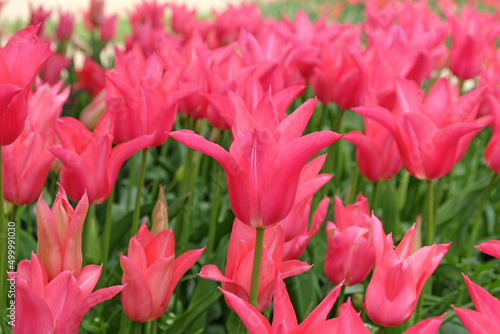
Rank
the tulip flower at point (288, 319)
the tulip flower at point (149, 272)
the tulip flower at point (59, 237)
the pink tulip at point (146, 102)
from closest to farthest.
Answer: the tulip flower at point (288, 319)
the tulip flower at point (59, 237)
the tulip flower at point (149, 272)
the pink tulip at point (146, 102)

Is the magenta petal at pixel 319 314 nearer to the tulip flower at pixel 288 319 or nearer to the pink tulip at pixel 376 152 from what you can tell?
the tulip flower at pixel 288 319

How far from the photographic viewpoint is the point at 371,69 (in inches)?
61.1

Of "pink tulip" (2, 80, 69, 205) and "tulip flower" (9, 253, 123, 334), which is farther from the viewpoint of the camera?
"pink tulip" (2, 80, 69, 205)

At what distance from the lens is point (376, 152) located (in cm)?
129

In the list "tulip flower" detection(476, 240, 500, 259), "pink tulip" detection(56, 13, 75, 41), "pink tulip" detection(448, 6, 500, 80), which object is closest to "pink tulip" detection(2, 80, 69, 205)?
"tulip flower" detection(476, 240, 500, 259)

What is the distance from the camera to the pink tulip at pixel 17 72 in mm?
917

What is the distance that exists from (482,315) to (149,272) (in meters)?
0.45

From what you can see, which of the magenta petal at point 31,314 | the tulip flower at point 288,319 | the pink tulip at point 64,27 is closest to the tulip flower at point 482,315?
the tulip flower at point 288,319

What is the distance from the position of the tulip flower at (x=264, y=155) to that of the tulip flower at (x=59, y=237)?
0.17 metres

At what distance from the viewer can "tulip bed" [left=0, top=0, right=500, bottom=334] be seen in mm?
796

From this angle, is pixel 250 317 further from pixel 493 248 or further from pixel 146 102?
pixel 146 102

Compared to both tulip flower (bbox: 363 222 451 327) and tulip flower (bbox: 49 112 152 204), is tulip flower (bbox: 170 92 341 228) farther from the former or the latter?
tulip flower (bbox: 49 112 152 204)

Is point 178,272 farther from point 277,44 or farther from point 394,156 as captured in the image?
point 277,44

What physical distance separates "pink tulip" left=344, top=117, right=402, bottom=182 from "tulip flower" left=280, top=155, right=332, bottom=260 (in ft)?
0.69
